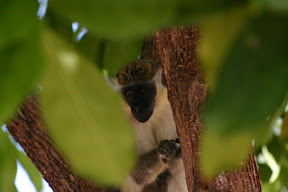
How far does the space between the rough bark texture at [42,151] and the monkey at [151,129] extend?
812mm

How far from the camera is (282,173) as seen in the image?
198 centimetres

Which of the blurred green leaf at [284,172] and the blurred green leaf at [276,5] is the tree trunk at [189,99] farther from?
the blurred green leaf at [276,5]

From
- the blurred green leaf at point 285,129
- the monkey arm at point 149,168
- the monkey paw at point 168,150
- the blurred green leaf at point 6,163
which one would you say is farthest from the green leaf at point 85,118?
the monkey arm at point 149,168

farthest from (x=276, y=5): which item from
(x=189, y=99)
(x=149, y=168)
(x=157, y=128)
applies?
(x=157, y=128)

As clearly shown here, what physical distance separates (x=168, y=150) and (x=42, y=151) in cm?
93

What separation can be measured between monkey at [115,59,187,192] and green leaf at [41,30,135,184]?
7.46ft

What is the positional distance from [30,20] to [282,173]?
1.74 m

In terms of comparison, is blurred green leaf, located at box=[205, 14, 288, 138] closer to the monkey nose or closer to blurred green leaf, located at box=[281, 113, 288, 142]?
blurred green leaf, located at box=[281, 113, 288, 142]

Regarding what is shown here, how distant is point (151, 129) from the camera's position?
3037 mm

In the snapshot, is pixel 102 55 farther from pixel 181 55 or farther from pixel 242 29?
pixel 242 29

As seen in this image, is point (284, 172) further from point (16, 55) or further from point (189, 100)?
point (16, 55)

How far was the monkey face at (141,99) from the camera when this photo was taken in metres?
2.77

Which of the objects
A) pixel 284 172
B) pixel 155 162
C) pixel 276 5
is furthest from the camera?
pixel 155 162

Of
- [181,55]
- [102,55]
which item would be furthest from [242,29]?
[102,55]
